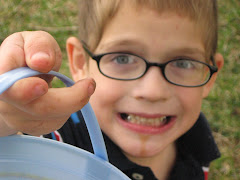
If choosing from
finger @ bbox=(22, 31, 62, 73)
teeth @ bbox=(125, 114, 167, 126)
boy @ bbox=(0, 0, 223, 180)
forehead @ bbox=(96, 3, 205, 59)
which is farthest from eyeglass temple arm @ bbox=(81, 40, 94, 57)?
finger @ bbox=(22, 31, 62, 73)

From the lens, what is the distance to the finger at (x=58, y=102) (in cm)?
42

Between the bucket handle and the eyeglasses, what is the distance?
41 cm

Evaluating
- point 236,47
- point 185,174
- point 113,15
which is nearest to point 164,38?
point 113,15

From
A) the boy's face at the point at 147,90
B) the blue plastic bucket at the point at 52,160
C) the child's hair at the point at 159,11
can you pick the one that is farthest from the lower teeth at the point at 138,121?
the blue plastic bucket at the point at 52,160

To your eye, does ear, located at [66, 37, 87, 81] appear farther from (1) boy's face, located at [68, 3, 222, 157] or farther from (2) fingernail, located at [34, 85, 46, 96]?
(2) fingernail, located at [34, 85, 46, 96]

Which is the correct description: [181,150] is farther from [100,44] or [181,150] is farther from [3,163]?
[3,163]

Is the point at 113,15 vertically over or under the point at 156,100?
over

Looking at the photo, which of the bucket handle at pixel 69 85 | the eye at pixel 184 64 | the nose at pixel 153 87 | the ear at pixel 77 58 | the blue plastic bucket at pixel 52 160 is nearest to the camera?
the bucket handle at pixel 69 85

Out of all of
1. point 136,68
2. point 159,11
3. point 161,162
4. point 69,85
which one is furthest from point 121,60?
point 69,85

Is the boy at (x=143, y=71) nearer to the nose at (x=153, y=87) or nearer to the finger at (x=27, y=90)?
the nose at (x=153, y=87)

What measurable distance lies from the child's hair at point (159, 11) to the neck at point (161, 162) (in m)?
0.36

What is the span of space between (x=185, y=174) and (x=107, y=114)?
0.35 m

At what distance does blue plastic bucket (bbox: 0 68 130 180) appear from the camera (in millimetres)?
517

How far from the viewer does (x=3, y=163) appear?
1.73 ft
